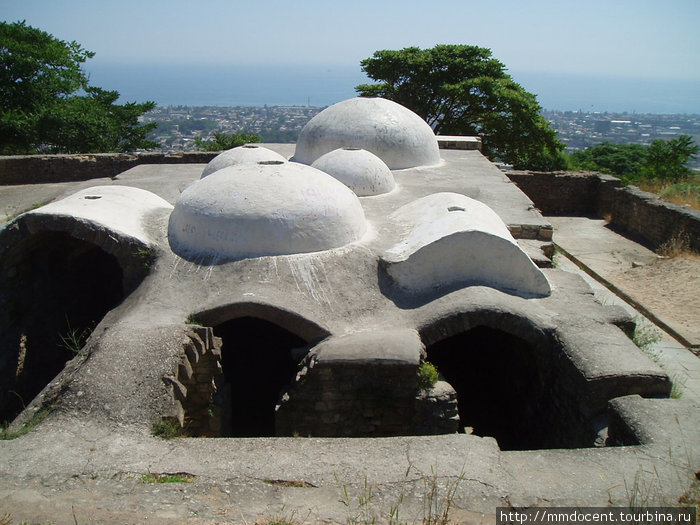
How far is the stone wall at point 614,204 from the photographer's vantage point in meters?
12.3

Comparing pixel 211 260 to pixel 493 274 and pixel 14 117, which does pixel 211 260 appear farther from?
pixel 14 117

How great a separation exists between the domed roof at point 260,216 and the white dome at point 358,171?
2.50 m

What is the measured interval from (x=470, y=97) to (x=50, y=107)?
13501 mm

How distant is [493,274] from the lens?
20.7 feet

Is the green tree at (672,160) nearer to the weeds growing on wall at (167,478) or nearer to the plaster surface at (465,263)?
the plaster surface at (465,263)

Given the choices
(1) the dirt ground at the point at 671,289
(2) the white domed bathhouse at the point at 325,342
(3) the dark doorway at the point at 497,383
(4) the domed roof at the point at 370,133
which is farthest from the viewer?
(4) the domed roof at the point at 370,133

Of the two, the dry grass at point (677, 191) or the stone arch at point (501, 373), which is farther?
the dry grass at point (677, 191)

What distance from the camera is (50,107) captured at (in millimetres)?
17750

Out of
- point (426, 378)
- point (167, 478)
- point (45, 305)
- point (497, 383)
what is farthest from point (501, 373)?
point (45, 305)

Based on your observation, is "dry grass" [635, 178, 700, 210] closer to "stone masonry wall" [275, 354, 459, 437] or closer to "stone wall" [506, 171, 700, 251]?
"stone wall" [506, 171, 700, 251]

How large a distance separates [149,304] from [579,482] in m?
4.20

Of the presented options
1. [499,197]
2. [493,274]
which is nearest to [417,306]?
[493,274]

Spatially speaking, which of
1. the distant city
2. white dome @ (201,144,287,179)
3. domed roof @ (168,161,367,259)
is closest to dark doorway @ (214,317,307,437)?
domed roof @ (168,161,367,259)

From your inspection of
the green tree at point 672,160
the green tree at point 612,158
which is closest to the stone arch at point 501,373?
the green tree at point 672,160
